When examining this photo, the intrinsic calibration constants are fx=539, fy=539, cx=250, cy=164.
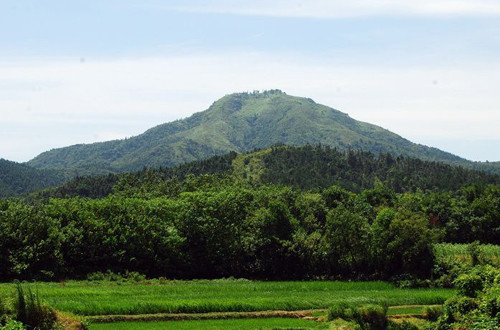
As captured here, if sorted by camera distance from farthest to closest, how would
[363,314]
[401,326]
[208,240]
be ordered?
1. [208,240]
2. [401,326]
3. [363,314]

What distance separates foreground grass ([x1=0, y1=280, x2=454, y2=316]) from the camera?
42875mm

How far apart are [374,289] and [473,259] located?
19216 millimetres

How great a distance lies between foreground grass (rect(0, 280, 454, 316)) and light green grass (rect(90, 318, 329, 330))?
2.39 meters

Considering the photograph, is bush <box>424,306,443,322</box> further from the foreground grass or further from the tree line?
the tree line

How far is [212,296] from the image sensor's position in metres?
49.7

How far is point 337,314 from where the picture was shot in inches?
1635

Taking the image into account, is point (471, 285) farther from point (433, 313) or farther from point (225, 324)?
point (225, 324)

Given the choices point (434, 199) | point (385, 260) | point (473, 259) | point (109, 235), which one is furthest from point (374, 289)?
point (434, 199)

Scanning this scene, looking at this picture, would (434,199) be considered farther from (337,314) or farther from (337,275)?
(337,314)

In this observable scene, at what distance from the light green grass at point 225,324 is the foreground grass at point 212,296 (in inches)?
94.0

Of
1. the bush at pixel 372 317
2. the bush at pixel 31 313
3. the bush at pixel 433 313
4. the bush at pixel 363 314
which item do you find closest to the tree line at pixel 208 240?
the bush at pixel 433 313

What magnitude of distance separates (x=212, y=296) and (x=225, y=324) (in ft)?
27.5

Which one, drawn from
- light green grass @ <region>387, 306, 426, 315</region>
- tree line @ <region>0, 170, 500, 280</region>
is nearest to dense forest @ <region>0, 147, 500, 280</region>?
tree line @ <region>0, 170, 500, 280</region>

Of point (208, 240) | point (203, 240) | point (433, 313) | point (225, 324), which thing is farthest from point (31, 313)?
point (203, 240)
